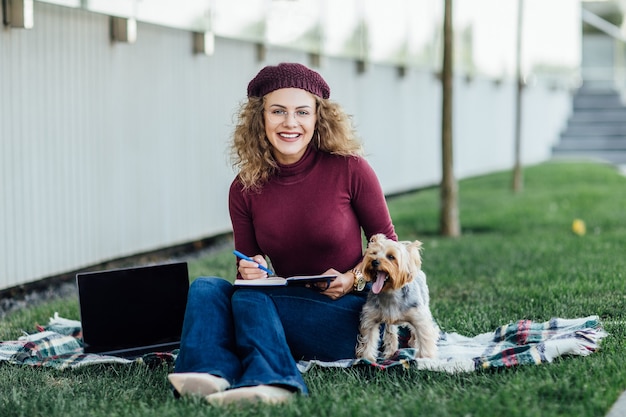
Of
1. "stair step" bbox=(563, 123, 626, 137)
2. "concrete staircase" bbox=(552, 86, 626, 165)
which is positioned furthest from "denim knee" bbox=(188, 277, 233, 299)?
"stair step" bbox=(563, 123, 626, 137)

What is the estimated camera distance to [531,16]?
25516 millimetres

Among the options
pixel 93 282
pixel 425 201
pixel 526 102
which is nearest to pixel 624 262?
pixel 93 282

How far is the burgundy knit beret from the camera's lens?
4.56 metres

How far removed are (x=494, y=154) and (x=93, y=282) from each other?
18.7m

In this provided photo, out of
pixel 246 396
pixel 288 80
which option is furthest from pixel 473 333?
pixel 246 396

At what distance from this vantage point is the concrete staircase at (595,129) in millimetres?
24734

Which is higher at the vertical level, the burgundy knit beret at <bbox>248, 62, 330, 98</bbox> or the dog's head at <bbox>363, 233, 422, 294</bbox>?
the burgundy knit beret at <bbox>248, 62, 330, 98</bbox>

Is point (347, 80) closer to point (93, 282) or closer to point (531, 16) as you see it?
point (93, 282)

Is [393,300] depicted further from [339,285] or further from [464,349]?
[464,349]

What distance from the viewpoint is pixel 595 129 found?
86.6 feet

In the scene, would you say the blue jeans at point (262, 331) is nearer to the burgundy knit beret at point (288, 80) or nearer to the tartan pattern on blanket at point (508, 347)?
the tartan pattern on blanket at point (508, 347)

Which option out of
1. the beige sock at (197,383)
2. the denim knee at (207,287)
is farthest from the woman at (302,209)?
the beige sock at (197,383)

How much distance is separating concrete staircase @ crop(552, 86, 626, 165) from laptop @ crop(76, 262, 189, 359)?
19789 mm

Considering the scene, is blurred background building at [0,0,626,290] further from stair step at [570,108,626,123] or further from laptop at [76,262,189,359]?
stair step at [570,108,626,123]
